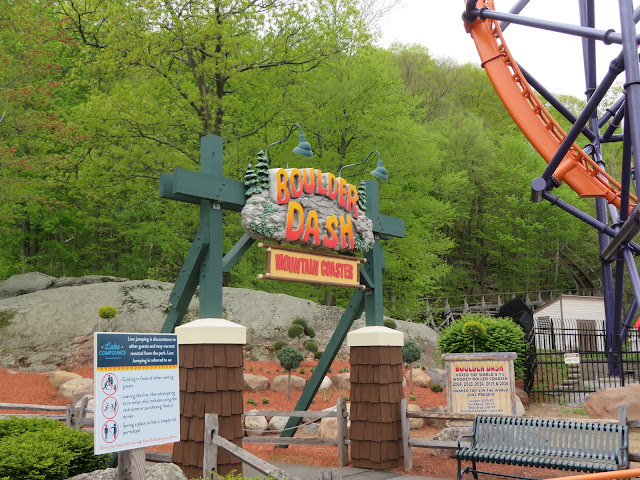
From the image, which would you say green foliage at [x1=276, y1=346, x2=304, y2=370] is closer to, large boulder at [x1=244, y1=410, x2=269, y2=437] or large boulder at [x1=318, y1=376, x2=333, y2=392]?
large boulder at [x1=318, y1=376, x2=333, y2=392]

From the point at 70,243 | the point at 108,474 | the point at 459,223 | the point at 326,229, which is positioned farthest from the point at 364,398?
the point at 459,223

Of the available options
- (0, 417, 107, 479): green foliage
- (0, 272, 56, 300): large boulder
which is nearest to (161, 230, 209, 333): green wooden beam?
(0, 417, 107, 479): green foliage

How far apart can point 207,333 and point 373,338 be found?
3000 mm

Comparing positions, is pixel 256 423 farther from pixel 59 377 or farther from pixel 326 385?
pixel 59 377

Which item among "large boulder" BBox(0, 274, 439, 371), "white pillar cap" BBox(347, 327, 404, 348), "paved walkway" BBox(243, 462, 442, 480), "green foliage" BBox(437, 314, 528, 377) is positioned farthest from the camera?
"large boulder" BBox(0, 274, 439, 371)

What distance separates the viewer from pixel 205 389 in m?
6.44

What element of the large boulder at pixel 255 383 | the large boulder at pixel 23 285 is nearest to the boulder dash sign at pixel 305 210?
the large boulder at pixel 255 383

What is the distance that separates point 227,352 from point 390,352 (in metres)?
3.03

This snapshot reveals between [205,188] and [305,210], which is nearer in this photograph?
[205,188]

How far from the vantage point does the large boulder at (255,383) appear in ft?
49.6

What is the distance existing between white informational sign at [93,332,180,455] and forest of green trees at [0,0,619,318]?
13.6 m

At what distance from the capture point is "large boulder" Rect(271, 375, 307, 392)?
50.2ft

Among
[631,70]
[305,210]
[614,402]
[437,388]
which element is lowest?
[437,388]

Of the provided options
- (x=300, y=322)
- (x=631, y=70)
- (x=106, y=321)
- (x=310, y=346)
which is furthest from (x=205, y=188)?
(x=106, y=321)
